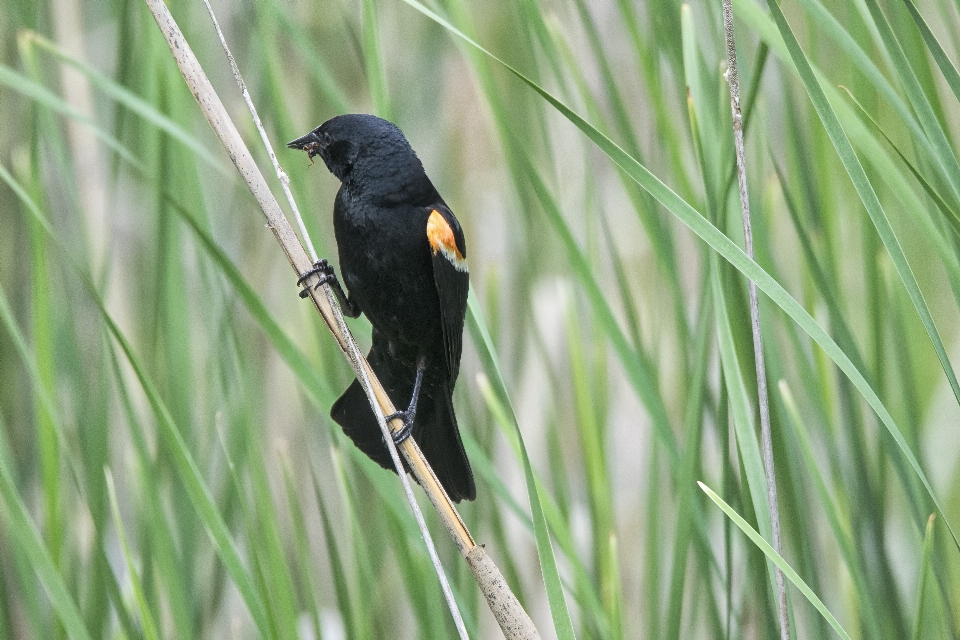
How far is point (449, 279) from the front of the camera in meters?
1.12

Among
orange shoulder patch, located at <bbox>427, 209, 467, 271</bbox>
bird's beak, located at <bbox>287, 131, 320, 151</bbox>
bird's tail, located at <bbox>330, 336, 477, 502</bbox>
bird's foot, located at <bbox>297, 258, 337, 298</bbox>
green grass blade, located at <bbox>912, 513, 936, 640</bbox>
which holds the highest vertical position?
bird's beak, located at <bbox>287, 131, 320, 151</bbox>

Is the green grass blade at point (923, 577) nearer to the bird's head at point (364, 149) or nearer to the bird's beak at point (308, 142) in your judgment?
the bird's head at point (364, 149)

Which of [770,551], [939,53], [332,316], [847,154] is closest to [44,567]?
[332,316]

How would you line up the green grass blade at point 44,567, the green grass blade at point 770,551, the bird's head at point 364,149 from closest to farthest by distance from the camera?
the green grass blade at point 770,551 < the green grass blade at point 44,567 < the bird's head at point 364,149

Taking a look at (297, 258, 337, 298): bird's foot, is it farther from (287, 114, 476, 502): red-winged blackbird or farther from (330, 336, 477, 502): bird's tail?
(330, 336, 477, 502): bird's tail

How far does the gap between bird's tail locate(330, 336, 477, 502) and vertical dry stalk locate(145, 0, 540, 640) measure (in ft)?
0.69

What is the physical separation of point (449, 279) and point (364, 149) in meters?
0.21

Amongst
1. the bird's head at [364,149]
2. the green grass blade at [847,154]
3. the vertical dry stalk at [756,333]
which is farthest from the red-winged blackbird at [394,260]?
the green grass blade at [847,154]

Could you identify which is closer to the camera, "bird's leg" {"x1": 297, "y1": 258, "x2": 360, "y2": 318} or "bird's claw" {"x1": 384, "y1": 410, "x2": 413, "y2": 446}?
"bird's claw" {"x1": 384, "y1": 410, "x2": 413, "y2": 446}

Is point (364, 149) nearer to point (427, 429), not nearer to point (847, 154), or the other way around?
point (427, 429)

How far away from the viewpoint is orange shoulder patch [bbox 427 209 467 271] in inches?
44.6

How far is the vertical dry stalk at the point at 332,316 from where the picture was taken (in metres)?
0.80

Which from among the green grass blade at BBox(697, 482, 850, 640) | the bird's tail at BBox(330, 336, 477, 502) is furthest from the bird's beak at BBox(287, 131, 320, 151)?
the green grass blade at BBox(697, 482, 850, 640)

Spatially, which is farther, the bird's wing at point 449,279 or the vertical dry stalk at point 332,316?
the bird's wing at point 449,279
